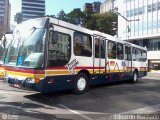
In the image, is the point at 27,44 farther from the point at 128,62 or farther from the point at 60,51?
the point at 128,62

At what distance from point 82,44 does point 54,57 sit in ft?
7.71

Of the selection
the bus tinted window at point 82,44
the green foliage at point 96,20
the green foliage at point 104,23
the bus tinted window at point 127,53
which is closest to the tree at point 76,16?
the green foliage at point 96,20

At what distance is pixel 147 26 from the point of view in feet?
206

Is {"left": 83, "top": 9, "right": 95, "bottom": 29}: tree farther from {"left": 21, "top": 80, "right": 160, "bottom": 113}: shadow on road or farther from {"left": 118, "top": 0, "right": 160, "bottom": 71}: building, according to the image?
{"left": 21, "top": 80, "right": 160, "bottom": 113}: shadow on road

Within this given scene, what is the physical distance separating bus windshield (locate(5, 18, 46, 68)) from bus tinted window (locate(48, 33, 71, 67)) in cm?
52

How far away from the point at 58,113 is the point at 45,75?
2062 millimetres

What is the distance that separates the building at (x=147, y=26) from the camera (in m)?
61.2

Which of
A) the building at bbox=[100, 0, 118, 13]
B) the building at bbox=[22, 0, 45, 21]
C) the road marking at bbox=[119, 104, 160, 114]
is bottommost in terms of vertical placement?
the road marking at bbox=[119, 104, 160, 114]

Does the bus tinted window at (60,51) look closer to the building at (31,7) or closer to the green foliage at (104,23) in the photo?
the green foliage at (104,23)

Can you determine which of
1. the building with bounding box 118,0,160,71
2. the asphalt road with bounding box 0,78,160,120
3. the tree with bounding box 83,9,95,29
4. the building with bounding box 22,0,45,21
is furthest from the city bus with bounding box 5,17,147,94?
the building with bounding box 22,0,45,21

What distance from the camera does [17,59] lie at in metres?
11.5

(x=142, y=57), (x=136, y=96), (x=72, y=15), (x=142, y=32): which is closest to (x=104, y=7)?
(x=72, y=15)

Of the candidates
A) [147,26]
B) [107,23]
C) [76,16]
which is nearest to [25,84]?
[147,26]

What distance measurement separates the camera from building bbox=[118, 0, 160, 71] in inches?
2408
